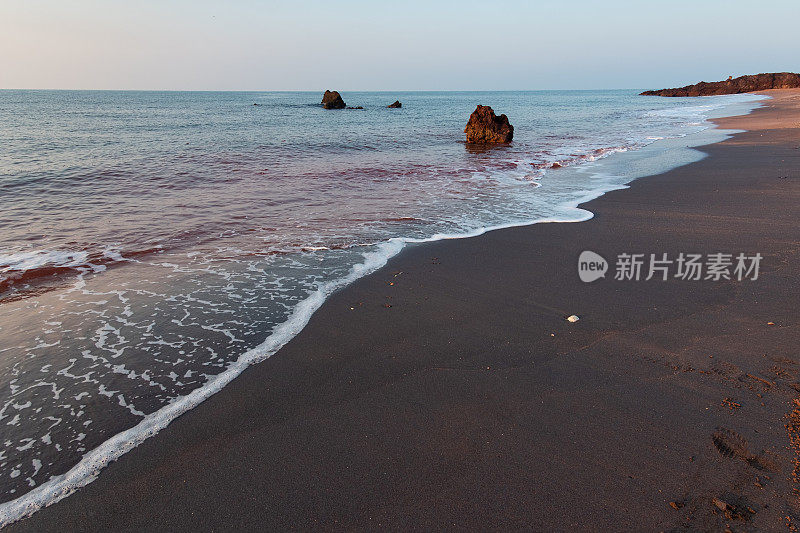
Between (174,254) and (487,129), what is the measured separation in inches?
806

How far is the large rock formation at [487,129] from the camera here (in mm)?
23875

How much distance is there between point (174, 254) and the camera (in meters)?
6.98

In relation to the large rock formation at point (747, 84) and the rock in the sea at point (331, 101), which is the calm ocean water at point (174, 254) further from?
the large rock formation at point (747, 84)

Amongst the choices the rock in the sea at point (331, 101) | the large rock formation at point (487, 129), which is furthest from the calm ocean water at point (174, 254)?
the rock in the sea at point (331, 101)

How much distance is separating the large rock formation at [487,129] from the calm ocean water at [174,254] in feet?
18.4

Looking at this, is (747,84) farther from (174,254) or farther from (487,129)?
(174,254)

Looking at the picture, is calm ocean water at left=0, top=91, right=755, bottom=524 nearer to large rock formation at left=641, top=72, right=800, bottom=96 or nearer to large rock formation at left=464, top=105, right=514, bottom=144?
large rock formation at left=464, top=105, right=514, bottom=144

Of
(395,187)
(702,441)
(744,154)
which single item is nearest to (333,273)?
(702,441)

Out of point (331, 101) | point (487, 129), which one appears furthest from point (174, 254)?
point (331, 101)

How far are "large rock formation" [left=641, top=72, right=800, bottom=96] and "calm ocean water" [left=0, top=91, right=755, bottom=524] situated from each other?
93776 mm

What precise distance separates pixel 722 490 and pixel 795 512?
0.99 ft

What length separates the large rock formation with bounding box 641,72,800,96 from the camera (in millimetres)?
81456

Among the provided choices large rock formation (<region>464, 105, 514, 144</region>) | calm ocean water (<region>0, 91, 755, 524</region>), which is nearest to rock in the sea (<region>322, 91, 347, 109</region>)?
large rock formation (<region>464, 105, 514, 144</region>)

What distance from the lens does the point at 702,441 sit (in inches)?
109
